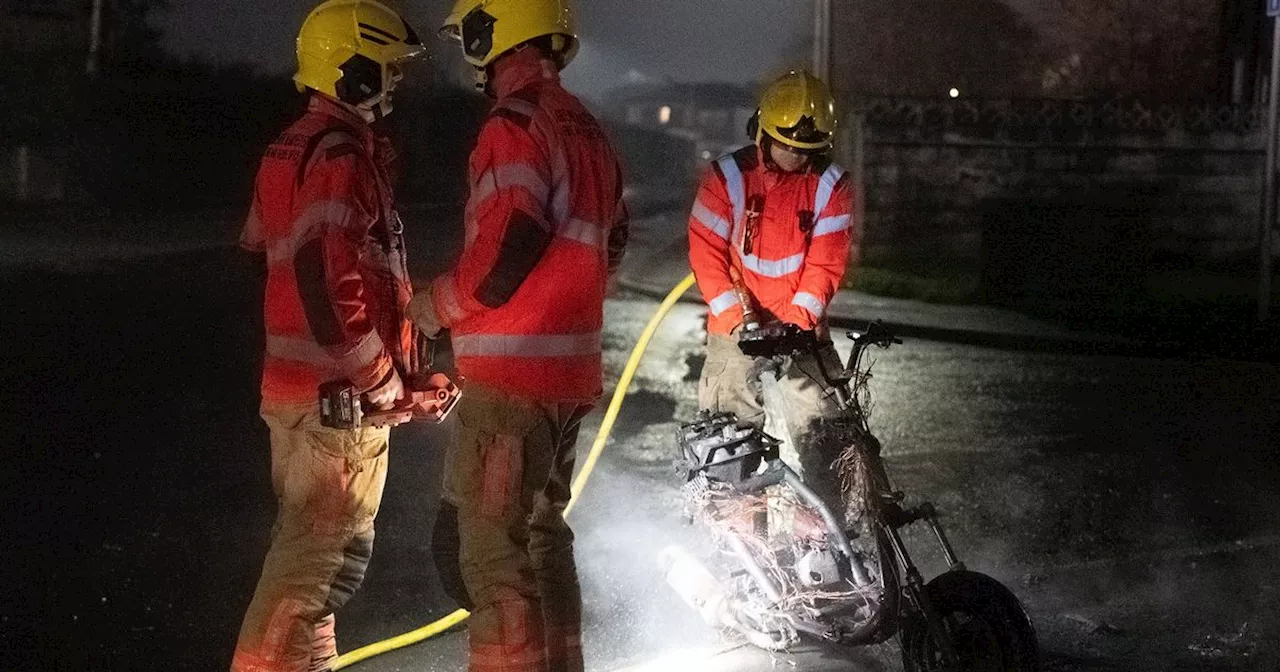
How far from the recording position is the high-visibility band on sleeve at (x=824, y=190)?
474 centimetres

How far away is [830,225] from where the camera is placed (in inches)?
187

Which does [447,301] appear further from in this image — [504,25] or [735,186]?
[735,186]

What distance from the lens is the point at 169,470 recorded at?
707 cm

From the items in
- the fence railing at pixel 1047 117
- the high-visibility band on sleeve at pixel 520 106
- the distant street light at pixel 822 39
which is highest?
the distant street light at pixel 822 39

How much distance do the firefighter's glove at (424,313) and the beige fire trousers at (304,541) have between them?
381 mm

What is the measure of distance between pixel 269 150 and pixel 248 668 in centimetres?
145

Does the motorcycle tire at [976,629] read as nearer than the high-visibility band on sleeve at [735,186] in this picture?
Yes

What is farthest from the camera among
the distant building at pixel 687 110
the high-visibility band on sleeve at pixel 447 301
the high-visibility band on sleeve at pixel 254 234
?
the distant building at pixel 687 110

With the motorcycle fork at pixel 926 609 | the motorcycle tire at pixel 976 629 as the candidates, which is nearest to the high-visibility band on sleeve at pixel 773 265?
the motorcycle fork at pixel 926 609

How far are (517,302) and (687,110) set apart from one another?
142 ft

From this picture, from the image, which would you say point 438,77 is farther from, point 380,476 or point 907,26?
point 380,476

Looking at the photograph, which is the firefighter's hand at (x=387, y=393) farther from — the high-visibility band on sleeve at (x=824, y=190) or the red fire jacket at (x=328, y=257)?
the high-visibility band on sleeve at (x=824, y=190)

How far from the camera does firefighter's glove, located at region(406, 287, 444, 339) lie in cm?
367

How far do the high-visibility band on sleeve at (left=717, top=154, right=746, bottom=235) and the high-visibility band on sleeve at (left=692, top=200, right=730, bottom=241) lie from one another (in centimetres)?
6
